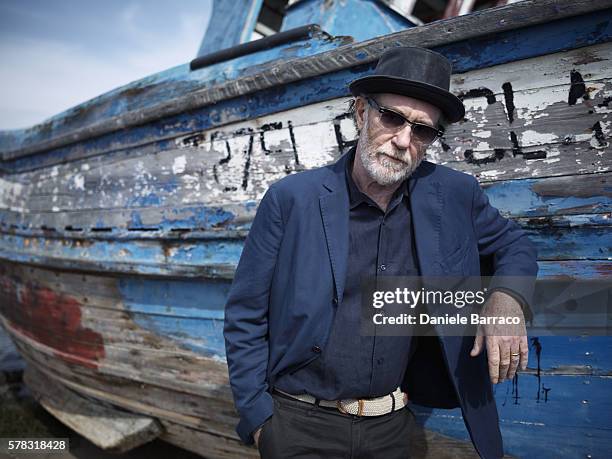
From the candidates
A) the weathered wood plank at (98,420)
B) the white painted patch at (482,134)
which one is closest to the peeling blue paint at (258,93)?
the white painted patch at (482,134)

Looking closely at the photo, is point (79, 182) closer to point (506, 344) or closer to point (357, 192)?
point (357, 192)

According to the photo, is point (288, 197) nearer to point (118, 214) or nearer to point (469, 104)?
point (469, 104)

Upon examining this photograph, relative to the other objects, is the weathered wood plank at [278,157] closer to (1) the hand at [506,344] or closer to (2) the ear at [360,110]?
(2) the ear at [360,110]

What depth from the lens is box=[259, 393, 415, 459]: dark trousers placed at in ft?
5.15

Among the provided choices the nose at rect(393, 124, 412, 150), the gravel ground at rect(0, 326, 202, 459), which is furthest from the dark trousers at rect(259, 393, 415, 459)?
the gravel ground at rect(0, 326, 202, 459)

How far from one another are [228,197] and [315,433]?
1.38m

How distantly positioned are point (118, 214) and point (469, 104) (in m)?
2.33

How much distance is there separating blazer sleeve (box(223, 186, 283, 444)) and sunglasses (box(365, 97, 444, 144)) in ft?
1.54

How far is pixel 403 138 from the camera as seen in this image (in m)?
1.54

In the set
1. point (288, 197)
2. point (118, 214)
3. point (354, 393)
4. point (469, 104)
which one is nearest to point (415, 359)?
point (354, 393)

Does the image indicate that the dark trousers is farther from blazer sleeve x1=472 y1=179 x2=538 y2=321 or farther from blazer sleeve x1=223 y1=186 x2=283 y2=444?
blazer sleeve x1=472 y1=179 x2=538 y2=321

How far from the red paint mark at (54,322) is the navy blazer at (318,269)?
2.12 meters

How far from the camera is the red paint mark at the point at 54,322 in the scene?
334 cm

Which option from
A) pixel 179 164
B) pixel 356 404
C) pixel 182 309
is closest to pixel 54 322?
pixel 182 309
